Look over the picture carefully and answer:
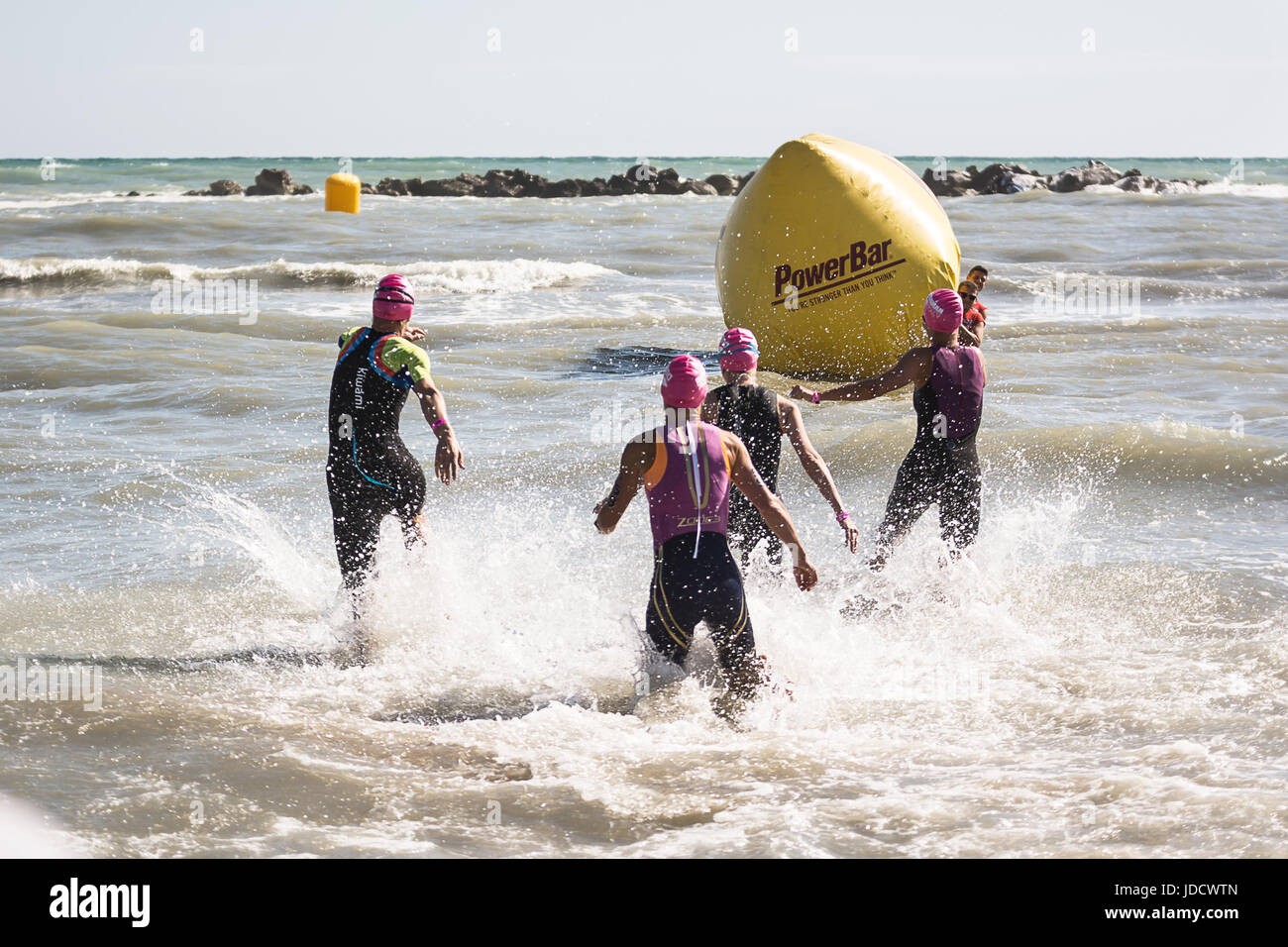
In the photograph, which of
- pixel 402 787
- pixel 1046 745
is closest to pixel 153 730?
pixel 402 787

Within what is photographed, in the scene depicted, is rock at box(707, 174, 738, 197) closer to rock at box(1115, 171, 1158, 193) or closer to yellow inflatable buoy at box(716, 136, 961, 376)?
rock at box(1115, 171, 1158, 193)

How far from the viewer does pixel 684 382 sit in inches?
201

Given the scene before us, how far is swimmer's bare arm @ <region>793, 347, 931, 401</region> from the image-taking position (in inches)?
263

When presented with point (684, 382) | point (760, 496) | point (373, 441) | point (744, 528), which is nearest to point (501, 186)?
point (373, 441)

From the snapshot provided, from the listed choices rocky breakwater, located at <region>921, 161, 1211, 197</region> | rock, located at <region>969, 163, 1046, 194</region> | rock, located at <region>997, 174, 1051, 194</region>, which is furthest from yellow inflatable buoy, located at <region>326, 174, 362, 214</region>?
rock, located at <region>969, 163, 1046, 194</region>

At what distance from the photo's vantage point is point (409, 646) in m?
6.19

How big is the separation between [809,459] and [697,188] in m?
37.9

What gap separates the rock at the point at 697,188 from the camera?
4188cm

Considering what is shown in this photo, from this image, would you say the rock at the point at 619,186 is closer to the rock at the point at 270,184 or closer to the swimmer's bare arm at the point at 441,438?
the rock at the point at 270,184

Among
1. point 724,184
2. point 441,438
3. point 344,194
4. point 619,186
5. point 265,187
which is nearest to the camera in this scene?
point 441,438

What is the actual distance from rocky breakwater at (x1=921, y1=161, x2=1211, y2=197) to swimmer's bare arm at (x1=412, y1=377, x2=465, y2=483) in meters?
36.6

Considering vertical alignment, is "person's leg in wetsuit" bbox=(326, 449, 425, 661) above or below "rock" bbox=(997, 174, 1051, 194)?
below

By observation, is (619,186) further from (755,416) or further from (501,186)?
(755,416)

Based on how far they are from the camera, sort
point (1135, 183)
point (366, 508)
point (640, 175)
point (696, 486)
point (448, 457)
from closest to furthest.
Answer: point (696, 486) < point (448, 457) < point (366, 508) < point (1135, 183) < point (640, 175)
